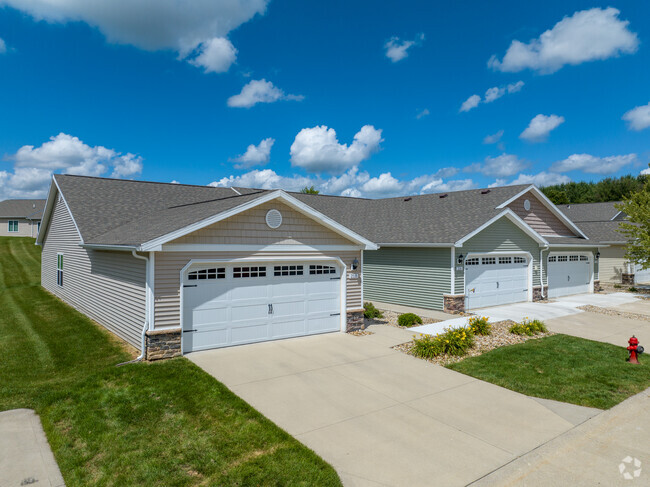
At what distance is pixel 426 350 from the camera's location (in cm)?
995

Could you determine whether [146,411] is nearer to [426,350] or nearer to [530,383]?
[426,350]

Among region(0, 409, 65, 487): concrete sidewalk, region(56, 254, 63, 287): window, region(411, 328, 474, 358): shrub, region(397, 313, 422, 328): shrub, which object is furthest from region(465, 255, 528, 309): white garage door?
region(56, 254, 63, 287): window

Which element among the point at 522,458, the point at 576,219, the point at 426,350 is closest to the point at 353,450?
the point at 522,458

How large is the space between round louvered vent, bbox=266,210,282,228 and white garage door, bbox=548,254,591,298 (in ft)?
50.3

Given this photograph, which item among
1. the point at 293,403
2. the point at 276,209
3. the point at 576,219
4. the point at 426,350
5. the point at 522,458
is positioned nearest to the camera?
the point at 522,458

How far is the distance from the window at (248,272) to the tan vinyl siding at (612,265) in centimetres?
2528

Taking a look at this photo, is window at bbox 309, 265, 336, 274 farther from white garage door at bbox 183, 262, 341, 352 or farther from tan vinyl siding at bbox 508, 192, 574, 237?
tan vinyl siding at bbox 508, 192, 574, 237

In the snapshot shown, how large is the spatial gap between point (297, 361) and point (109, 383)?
3.81m

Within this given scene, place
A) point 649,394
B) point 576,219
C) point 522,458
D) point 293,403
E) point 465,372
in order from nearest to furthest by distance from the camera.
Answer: point 522,458 < point 293,403 < point 649,394 < point 465,372 < point 576,219

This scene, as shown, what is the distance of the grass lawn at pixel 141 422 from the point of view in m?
4.97

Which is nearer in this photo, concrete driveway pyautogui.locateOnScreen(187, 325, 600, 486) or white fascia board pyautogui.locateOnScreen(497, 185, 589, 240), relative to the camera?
concrete driveway pyautogui.locateOnScreen(187, 325, 600, 486)

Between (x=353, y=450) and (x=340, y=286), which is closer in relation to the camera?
(x=353, y=450)

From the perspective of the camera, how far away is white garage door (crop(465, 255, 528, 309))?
16.2 metres

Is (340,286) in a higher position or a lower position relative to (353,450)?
higher
